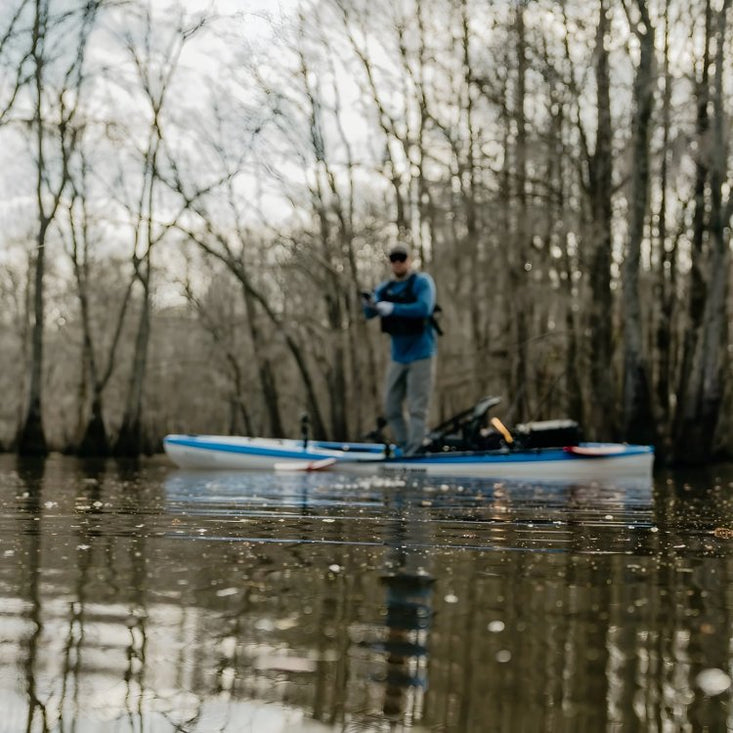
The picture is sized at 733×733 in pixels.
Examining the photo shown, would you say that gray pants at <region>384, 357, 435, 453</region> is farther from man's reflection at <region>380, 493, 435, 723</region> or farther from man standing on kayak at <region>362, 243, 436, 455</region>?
man's reflection at <region>380, 493, 435, 723</region>

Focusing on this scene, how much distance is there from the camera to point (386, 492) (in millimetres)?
7691

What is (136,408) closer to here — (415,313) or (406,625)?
(415,313)

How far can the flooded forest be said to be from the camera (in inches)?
695

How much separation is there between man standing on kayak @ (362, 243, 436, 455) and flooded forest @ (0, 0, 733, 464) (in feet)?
19.7

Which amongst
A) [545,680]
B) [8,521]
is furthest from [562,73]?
[545,680]

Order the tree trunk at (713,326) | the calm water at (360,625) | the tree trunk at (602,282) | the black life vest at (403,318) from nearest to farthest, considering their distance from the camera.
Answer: the calm water at (360,625) → the black life vest at (403,318) → the tree trunk at (713,326) → the tree trunk at (602,282)

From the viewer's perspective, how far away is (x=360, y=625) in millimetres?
2385

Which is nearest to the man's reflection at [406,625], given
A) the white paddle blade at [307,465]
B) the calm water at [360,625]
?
the calm water at [360,625]

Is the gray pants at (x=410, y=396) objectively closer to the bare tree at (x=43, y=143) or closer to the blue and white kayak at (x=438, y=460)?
the blue and white kayak at (x=438, y=460)

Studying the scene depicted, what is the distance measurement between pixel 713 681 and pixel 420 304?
910 centimetres

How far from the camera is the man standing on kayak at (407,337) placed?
10914mm

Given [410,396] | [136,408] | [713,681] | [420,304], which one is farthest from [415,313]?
[136,408]

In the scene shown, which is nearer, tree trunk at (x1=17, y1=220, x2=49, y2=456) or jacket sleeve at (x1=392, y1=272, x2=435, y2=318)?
jacket sleeve at (x1=392, y1=272, x2=435, y2=318)

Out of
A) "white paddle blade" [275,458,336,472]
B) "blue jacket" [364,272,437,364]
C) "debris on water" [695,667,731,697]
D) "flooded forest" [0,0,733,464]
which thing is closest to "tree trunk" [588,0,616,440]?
"flooded forest" [0,0,733,464]
